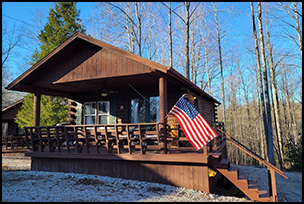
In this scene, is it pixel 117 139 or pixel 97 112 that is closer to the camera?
pixel 117 139

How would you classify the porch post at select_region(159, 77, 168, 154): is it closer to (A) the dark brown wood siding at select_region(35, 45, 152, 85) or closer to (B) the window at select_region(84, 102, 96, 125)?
(A) the dark brown wood siding at select_region(35, 45, 152, 85)

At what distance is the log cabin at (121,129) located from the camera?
6090 mm

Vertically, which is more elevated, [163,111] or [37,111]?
[37,111]

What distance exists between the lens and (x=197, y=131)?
5355 millimetres

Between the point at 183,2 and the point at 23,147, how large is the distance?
15126 mm

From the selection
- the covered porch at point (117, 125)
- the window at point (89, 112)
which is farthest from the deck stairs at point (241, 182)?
the window at point (89, 112)

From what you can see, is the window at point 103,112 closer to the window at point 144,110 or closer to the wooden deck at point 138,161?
the window at point 144,110

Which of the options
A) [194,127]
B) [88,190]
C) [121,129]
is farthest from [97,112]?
[194,127]

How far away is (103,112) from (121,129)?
9.72ft

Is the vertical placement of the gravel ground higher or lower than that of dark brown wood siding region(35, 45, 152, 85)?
lower

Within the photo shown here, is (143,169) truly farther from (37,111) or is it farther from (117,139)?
(37,111)

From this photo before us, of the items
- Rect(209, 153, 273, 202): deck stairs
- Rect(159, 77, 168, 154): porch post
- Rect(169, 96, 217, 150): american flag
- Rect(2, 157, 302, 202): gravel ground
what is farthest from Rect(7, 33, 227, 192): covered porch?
Rect(169, 96, 217, 150): american flag

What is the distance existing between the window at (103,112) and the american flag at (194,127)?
5.41m

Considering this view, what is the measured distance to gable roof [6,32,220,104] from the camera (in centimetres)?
700
